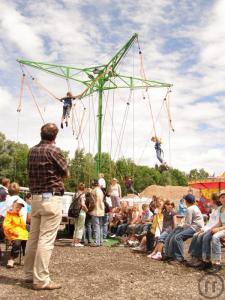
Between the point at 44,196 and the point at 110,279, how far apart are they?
1520 mm

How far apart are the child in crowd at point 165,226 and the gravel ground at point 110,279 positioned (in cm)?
29

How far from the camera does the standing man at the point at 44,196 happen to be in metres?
4.88

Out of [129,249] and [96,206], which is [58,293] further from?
[96,206]

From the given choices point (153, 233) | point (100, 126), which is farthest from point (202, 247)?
point (100, 126)

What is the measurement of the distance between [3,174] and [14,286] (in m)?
46.8

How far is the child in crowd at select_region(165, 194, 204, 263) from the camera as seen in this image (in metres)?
7.26

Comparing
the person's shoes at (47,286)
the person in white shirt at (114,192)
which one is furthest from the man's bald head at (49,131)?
the person in white shirt at (114,192)

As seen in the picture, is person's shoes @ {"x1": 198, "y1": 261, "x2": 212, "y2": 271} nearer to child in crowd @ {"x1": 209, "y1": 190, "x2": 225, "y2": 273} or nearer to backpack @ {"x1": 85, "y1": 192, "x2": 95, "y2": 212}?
child in crowd @ {"x1": 209, "y1": 190, "x2": 225, "y2": 273}

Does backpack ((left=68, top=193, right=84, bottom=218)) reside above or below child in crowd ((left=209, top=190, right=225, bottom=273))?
above

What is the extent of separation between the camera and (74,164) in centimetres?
5681

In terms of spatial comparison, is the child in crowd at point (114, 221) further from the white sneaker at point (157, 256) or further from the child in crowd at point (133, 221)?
the white sneaker at point (157, 256)

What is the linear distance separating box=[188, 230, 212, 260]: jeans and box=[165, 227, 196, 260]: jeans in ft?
1.02

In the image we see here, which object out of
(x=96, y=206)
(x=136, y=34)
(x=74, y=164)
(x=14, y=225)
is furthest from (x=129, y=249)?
(x=74, y=164)

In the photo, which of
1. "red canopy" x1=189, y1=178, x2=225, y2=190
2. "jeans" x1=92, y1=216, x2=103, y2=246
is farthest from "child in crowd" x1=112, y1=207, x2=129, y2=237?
"red canopy" x1=189, y1=178, x2=225, y2=190
